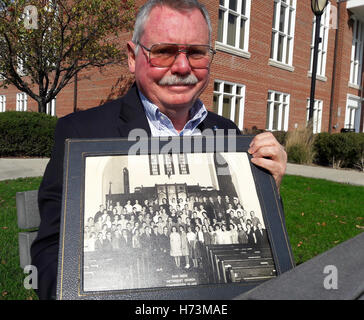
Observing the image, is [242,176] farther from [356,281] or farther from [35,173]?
[35,173]

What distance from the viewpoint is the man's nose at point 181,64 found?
4.79 feet

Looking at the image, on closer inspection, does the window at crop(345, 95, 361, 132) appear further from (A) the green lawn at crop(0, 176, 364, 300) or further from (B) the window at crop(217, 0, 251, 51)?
(A) the green lawn at crop(0, 176, 364, 300)

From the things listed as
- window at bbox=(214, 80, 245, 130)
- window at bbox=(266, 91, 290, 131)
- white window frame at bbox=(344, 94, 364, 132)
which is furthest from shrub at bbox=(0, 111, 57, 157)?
white window frame at bbox=(344, 94, 364, 132)

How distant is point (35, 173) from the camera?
24.3ft

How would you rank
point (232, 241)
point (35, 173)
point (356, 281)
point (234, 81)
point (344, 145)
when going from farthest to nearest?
1. point (234, 81)
2. point (344, 145)
3. point (35, 173)
4. point (232, 241)
5. point (356, 281)

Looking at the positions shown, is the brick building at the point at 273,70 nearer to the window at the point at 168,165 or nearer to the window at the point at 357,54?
the window at the point at 357,54

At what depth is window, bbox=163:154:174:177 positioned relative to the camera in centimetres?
112

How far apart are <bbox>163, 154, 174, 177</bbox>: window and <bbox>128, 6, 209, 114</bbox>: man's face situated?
490 millimetres

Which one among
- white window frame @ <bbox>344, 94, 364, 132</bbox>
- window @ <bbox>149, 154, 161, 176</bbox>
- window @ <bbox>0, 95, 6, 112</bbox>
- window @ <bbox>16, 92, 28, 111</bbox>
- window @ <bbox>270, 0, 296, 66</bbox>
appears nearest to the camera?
window @ <bbox>149, 154, 161, 176</bbox>

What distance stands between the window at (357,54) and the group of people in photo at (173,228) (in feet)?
74.8

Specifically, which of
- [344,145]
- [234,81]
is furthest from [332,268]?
[234,81]

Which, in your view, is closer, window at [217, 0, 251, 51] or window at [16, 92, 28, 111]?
window at [217, 0, 251, 51]
